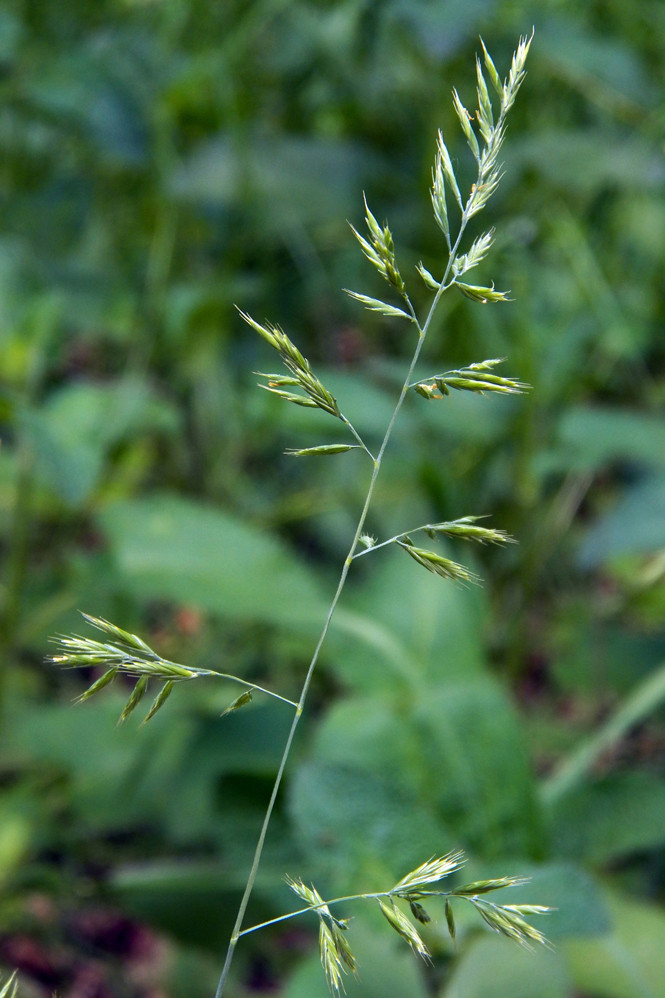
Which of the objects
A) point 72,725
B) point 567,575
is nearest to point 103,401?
point 72,725

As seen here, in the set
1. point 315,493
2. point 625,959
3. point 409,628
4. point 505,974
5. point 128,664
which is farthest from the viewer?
point 315,493

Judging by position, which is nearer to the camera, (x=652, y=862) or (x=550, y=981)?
(x=550, y=981)

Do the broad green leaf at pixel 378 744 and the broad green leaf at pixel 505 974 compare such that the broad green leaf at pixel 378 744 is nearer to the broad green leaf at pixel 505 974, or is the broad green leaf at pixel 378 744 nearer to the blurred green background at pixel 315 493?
the blurred green background at pixel 315 493

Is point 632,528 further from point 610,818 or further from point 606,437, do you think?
point 610,818

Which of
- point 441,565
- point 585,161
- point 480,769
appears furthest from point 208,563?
point 585,161

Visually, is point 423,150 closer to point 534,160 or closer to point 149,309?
point 534,160

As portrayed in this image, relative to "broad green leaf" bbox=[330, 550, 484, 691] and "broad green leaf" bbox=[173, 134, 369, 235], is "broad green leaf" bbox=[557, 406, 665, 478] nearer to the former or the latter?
"broad green leaf" bbox=[330, 550, 484, 691]

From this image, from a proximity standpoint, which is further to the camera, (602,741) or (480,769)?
(602,741)
